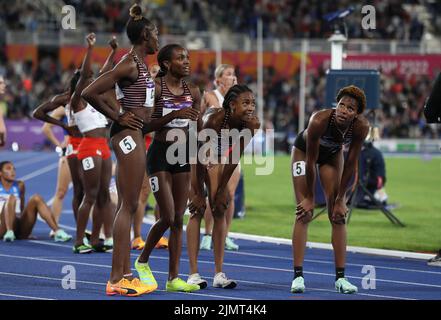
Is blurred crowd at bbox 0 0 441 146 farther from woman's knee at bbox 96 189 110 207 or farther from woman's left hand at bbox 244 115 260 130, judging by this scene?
woman's left hand at bbox 244 115 260 130

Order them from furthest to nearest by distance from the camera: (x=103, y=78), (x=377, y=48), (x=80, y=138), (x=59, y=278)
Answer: (x=377, y=48) < (x=80, y=138) < (x=59, y=278) < (x=103, y=78)

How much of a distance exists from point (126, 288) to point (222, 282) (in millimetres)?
963

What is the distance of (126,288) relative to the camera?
7625 millimetres

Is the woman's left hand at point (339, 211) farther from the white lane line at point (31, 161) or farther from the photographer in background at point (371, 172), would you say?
the white lane line at point (31, 161)

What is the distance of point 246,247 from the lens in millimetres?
11367

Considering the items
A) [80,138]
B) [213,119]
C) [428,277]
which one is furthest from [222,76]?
[428,277]

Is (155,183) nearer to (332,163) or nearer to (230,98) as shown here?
(230,98)

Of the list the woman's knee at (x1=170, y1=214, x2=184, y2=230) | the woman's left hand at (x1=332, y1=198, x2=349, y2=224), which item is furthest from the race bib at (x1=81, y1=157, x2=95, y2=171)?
the woman's left hand at (x1=332, y1=198, x2=349, y2=224)

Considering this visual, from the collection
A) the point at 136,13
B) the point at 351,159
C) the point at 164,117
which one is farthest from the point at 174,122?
the point at 351,159

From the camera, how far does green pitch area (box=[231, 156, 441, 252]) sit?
1213 cm

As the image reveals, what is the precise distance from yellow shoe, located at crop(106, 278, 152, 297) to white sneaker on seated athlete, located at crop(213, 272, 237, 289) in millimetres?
758

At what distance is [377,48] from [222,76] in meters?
27.6

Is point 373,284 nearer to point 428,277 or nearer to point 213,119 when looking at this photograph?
point 428,277

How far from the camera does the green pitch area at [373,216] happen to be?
12.1 metres
